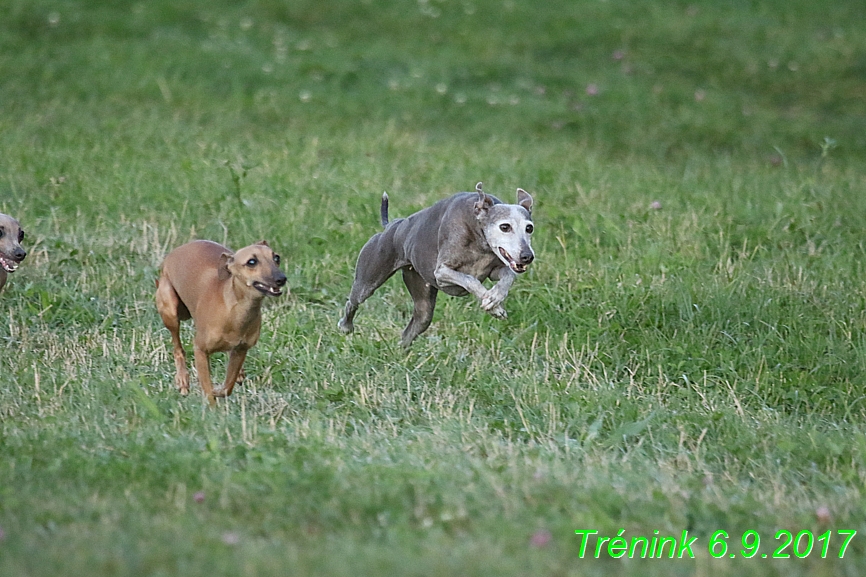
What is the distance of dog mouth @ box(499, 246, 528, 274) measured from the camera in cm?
632

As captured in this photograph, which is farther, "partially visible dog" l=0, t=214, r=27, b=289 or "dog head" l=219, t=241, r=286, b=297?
"partially visible dog" l=0, t=214, r=27, b=289

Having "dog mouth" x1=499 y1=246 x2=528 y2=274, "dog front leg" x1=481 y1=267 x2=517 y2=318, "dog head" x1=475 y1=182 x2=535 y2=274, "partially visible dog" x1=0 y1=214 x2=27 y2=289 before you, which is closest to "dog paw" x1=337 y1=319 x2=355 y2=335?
"dog front leg" x1=481 y1=267 x2=517 y2=318

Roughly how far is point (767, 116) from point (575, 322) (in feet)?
32.0

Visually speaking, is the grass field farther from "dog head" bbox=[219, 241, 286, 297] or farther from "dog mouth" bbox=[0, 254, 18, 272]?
"dog head" bbox=[219, 241, 286, 297]

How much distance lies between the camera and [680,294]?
8977 millimetres

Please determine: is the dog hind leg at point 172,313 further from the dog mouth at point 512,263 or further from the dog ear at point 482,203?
the dog mouth at point 512,263

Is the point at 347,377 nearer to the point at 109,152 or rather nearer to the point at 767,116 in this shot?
the point at 109,152

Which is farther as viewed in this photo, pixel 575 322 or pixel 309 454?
pixel 575 322

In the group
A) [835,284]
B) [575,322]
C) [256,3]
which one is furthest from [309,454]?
[256,3]

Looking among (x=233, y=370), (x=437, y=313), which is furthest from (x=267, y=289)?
(x=437, y=313)

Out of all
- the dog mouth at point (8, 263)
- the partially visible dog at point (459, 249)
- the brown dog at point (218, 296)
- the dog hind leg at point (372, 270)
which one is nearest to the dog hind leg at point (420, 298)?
the partially visible dog at point (459, 249)

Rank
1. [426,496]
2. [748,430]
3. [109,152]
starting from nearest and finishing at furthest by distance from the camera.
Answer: [426,496] → [748,430] → [109,152]

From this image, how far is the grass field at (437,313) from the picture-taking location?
499cm

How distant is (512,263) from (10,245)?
3879mm
